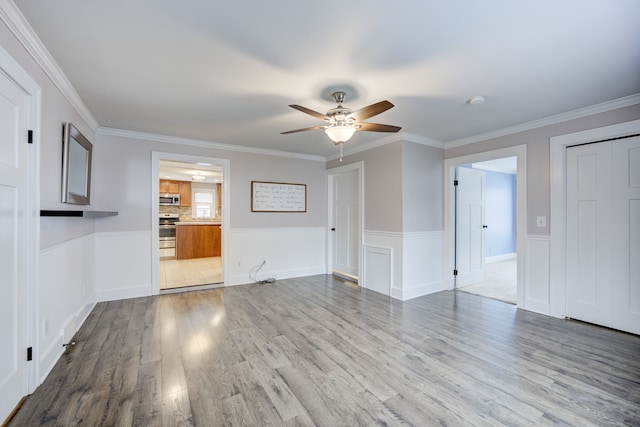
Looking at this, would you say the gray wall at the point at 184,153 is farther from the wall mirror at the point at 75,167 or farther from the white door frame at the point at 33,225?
the white door frame at the point at 33,225

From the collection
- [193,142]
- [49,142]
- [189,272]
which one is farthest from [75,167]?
[189,272]

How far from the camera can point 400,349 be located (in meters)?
2.43

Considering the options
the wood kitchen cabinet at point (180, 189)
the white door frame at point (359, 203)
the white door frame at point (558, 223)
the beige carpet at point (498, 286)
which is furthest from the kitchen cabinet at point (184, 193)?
the white door frame at point (558, 223)

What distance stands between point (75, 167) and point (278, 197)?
9.15ft

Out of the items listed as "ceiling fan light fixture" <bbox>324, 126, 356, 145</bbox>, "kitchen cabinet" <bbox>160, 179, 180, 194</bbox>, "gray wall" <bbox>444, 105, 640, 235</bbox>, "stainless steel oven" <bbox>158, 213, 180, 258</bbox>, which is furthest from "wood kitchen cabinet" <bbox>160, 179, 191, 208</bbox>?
"gray wall" <bbox>444, 105, 640, 235</bbox>

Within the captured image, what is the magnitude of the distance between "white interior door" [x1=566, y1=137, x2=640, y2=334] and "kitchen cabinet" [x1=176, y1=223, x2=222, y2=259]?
6.82m

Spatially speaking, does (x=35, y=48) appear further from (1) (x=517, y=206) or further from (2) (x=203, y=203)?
(2) (x=203, y=203)

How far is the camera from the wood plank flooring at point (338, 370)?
5.41 ft

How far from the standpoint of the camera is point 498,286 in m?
4.49

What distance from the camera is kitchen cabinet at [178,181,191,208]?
27.9 ft

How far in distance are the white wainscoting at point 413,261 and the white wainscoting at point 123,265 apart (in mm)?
3319

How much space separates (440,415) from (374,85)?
241 centimetres

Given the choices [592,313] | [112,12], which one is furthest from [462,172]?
[112,12]

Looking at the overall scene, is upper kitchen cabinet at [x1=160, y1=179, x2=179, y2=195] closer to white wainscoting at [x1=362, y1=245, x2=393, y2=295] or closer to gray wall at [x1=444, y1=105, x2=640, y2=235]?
white wainscoting at [x1=362, y1=245, x2=393, y2=295]
